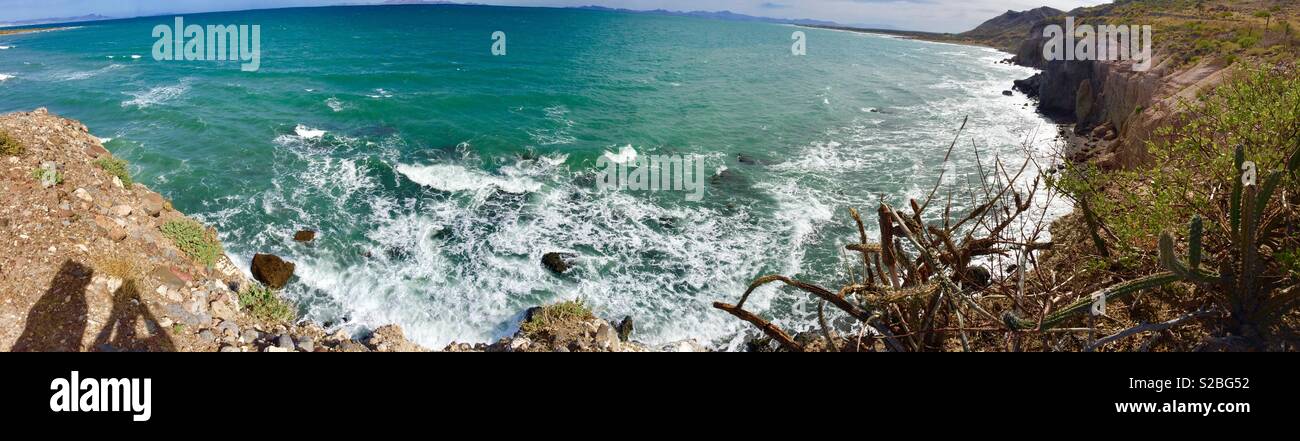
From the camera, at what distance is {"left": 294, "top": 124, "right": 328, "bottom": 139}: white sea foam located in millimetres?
23802

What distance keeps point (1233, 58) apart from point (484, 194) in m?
29.3

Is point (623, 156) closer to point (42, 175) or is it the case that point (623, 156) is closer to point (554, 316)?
point (554, 316)

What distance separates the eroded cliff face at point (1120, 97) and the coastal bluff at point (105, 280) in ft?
54.5

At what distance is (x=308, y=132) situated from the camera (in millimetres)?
24406

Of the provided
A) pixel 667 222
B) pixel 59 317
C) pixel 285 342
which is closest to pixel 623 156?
pixel 667 222

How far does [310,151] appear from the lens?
857 inches

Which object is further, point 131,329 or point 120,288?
point 120,288

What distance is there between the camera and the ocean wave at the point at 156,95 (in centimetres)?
2885

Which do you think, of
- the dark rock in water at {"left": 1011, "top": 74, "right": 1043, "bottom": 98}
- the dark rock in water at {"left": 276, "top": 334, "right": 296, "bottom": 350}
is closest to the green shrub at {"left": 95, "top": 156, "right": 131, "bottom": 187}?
the dark rock in water at {"left": 276, "top": 334, "right": 296, "bottom": 350}

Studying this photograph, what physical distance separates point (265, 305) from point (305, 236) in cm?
480

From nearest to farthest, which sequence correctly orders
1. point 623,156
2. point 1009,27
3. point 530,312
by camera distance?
point 530,312 → point 623,156 → point 1009,27

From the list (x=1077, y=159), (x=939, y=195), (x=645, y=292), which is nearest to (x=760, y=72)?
(x=1077, y=159)

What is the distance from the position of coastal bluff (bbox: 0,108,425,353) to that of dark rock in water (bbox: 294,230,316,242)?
8.23ft

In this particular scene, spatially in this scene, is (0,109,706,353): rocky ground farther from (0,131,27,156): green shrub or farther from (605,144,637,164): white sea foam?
(605,144,637,164): white sea foam
